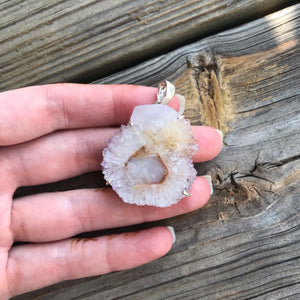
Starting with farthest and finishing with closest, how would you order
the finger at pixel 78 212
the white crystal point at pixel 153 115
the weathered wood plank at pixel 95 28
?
1. the weathered wood plank at pixel 95 28
2. the finger at pixel 78 212
3. the white crystal point at pixel 153 115

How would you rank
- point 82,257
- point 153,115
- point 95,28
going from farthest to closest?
point 95,28
point 82,257
point 153,115

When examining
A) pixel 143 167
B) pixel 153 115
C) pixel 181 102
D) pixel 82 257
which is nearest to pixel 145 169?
pixel 143 167

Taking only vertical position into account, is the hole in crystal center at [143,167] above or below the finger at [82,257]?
above

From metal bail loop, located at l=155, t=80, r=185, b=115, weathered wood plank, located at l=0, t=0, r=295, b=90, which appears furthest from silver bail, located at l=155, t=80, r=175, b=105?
weathered wood plank, located at l=0, t=0, r=295, b=90

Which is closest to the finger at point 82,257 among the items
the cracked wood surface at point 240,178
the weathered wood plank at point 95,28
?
the cracked wood surface at point 240,178

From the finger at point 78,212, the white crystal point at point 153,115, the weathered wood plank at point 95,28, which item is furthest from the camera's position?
the weathered wood plank at point 95,28

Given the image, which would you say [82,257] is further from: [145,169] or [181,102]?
[181,102]

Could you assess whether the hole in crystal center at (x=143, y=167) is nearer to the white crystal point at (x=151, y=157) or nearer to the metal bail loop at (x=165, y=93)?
the white crystal point at (x=151, y=157)

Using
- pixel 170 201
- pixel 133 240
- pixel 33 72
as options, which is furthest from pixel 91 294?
pixel 33 72
